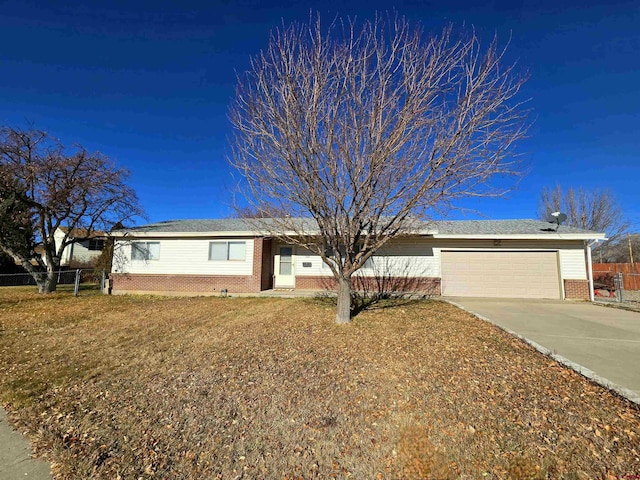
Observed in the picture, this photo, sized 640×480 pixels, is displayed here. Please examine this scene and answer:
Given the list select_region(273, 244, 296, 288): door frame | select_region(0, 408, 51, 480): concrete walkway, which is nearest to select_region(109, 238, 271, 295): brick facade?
select_region(273, 244, 296, 288): door frame

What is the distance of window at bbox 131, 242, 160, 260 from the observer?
13992 mm

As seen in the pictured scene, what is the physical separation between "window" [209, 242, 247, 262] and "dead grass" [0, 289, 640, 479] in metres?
7.22

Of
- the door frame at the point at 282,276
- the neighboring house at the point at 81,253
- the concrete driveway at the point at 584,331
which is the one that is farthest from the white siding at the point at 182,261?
the neighboring house at the point at 81,253

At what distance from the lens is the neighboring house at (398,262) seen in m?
12.0

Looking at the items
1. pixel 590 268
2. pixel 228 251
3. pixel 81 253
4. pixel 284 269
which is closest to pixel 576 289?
pixel 590 268

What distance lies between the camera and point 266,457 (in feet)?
8.48

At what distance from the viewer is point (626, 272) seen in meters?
18.4

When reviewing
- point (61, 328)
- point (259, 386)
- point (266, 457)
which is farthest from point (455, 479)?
point (61, 328)

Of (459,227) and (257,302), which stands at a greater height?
(459,227)

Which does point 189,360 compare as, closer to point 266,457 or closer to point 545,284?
point 266,457

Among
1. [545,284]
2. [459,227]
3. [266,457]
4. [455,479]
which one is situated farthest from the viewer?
[459,227]

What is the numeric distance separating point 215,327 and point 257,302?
3.58 metres

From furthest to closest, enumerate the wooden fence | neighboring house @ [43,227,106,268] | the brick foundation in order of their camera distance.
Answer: neighboring house @ [43,227,106,268]
the wooden fence
the brick foundation

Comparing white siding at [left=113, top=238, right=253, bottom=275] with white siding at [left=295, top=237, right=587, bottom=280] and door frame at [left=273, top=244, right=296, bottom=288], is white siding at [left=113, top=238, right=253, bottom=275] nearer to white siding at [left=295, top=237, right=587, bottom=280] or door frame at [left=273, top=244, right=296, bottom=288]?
door frame at [left=273, top=244, right=296, bottom=288]
